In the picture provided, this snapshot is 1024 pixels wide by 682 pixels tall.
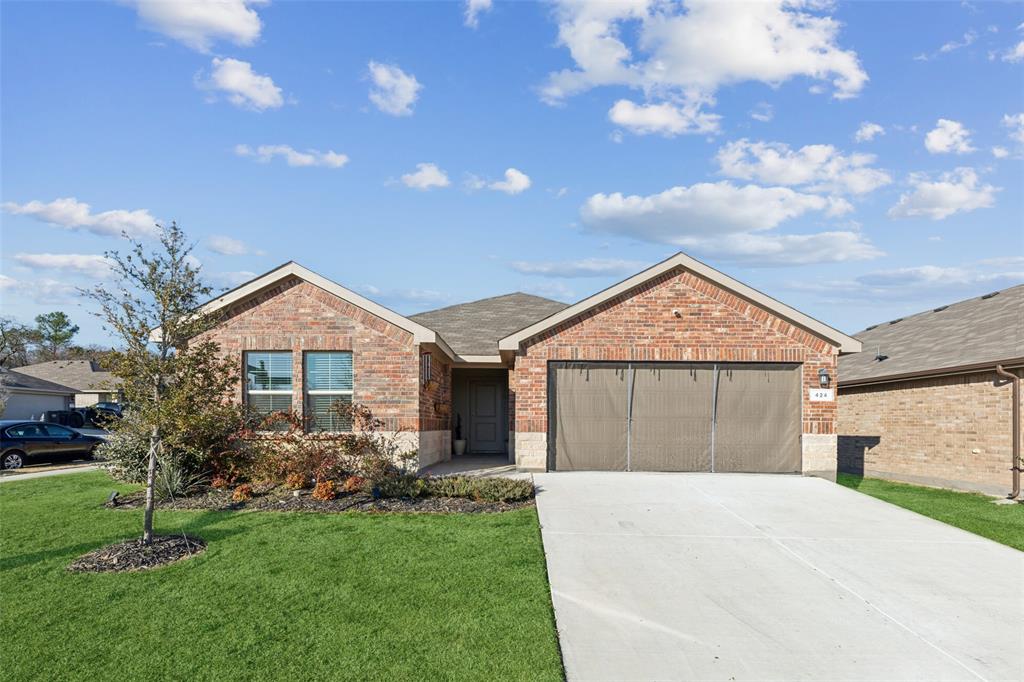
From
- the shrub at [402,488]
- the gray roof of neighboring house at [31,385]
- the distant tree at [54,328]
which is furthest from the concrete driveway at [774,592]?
the distant tree at [54,328]

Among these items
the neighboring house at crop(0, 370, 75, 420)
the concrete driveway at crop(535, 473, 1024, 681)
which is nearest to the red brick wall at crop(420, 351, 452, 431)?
the concrete driveway at crop(535, 473, 1024, 681)

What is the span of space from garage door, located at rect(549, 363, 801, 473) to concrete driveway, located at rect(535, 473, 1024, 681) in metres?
2.79

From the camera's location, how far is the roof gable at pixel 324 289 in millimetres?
13055

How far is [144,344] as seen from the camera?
7906 mm

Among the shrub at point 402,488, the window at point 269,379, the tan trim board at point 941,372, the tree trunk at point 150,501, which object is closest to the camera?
the tree trunk at point 150,501

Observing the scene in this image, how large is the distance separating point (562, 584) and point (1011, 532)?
7607 mm

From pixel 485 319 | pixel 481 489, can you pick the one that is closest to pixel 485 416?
pixel 485 319

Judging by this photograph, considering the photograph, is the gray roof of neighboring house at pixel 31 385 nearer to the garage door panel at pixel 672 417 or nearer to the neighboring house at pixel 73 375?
the neighboring house at pixel 73 375

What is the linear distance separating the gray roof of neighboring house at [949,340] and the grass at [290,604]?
1137 centimetres

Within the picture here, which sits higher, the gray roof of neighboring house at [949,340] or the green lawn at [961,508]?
the gray roof of neighboring house at [949,340]

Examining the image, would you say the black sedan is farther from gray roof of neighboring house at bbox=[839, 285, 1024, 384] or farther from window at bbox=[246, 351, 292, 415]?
gray roof of neighboring house at bbox=[839, 285, 1024, 384]

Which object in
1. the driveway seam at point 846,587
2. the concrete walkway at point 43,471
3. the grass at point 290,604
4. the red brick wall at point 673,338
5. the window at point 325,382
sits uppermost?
the red brick wall at point 673,338

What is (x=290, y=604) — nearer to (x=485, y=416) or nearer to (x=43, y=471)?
(x=485, y=416)

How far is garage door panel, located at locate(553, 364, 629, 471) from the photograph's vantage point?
549 inches
